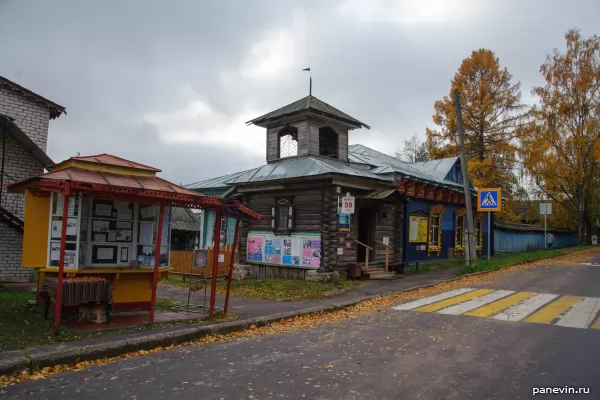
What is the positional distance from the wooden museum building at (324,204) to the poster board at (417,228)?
0.05 m

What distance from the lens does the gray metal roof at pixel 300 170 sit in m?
17.7

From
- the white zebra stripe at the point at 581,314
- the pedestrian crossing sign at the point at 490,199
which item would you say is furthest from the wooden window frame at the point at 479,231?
the white zebra stripe at the point at 581,314

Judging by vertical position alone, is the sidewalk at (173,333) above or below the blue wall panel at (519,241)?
below

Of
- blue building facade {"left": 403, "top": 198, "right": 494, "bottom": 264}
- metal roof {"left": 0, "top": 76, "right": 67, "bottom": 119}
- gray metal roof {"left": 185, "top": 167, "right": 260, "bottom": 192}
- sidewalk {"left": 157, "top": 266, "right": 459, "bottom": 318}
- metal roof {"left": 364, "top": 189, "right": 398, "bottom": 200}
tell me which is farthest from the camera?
gray metal roof {"left": 185, "top": 167, "right": 260, "bottom": 192}

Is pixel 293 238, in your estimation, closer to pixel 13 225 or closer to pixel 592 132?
pixel 13 225

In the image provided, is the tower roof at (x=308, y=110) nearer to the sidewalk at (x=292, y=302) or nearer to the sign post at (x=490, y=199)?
the sign post at (x=490, y=199)

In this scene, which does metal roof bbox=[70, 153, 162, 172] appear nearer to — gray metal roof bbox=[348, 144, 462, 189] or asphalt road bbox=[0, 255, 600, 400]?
asphalt road bbox=[0, 255, 600, 400]

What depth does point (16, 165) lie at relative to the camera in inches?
564

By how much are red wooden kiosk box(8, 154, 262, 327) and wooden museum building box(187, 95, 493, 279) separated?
301 inches

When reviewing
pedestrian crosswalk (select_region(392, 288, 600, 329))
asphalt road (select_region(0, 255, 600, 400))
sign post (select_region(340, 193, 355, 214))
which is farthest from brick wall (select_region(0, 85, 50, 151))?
pedestrian crosswalk (select_region(392, 288, 600, 329))

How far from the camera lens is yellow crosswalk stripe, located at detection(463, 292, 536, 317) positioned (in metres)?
10.6

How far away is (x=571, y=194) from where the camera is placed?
3916 cm

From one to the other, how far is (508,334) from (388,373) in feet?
11.4

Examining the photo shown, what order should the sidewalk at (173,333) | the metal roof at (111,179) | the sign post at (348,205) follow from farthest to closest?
the sign post at (348,205) → the metal roof at (111,179) → the sidewalk at (173,333)
